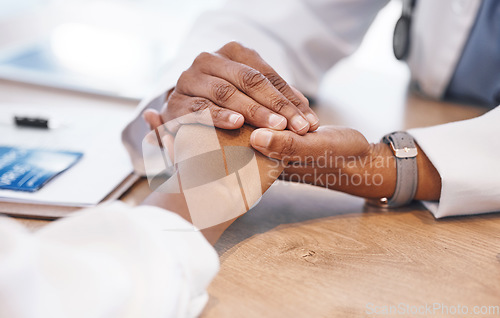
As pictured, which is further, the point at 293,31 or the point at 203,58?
the point at 293,31

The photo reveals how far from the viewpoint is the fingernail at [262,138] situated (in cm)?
50

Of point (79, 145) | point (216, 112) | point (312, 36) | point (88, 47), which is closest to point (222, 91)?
point (216, 112)

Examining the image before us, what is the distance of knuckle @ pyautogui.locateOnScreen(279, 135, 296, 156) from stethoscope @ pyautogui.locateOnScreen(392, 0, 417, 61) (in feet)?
1.69

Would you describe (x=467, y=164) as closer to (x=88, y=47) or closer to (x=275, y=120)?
(x=275, y=120)

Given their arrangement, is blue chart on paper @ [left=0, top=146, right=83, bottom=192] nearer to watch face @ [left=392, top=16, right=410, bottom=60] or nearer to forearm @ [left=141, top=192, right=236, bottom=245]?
forearm @ [left=141, top=192, right=236, bottom=245]

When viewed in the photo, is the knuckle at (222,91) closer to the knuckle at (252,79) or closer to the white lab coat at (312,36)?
the knuckle at (252,79)

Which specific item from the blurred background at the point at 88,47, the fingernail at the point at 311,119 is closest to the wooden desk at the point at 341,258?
the fingernail at the point at 311,119

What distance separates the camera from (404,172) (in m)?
0.55

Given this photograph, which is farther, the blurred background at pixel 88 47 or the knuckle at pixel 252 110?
the blurred background at pixel 88 47

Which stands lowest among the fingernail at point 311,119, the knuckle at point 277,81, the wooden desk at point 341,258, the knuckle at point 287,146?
the wooden desk at point 341,258

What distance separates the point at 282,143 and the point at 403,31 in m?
0.53

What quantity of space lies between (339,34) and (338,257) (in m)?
0.57

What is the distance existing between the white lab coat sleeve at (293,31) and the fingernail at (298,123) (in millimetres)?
254

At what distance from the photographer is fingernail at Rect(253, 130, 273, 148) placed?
50 centimetres
